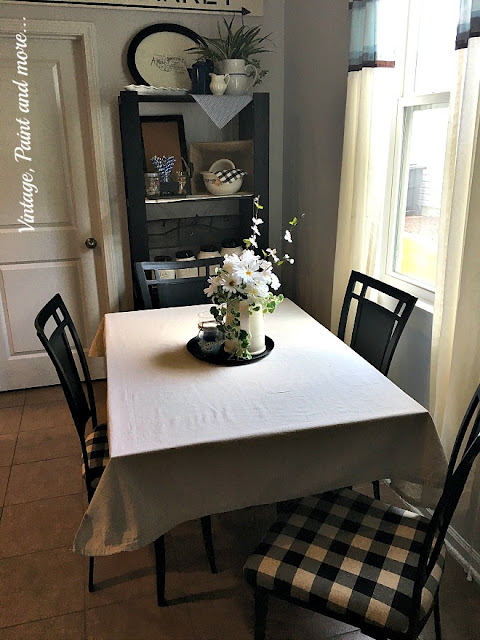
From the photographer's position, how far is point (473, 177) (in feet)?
5.40

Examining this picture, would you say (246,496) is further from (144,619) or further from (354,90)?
(354,90)

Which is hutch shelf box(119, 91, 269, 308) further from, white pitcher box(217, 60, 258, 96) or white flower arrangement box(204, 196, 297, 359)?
white flower arrangement box(204, 196, 297, 359)

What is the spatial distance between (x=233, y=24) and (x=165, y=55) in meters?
0.45

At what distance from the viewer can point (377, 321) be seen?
6.77 ft

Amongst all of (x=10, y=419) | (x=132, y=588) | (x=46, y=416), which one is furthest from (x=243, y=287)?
(x=10, y=419)

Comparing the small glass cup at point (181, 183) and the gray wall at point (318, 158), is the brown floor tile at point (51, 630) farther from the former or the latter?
the small glass cup at point (181, 183)

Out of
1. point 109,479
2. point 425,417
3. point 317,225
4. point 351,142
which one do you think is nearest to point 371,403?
point 425,417

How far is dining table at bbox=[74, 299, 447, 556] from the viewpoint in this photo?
135 centimetres

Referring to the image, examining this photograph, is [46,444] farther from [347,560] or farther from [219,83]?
[219,83]

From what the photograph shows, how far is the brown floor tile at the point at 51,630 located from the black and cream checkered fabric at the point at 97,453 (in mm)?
442

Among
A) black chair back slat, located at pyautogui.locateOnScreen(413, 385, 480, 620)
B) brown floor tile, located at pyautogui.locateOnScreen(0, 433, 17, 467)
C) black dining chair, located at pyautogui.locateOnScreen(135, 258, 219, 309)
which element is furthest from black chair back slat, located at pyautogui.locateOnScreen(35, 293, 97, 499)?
black chair back slat, located at pyautogui.locateOnScreen(413, 385, 480, 620)

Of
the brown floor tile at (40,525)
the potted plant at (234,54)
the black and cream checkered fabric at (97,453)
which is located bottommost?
the brown floor tile at (40,525)

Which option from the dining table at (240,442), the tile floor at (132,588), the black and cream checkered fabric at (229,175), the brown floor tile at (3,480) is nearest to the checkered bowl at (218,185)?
the black and cream checkered fabric at (229,175)

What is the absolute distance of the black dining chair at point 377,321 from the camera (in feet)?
6.34
